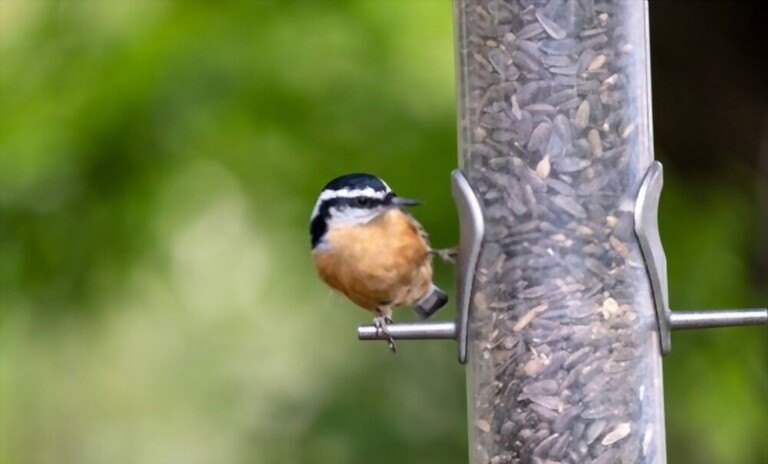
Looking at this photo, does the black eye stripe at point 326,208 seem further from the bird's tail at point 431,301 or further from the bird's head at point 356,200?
the bird's tail at point 431,301

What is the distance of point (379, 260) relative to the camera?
4.58m

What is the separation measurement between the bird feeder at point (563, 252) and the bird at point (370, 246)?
18.5 inches

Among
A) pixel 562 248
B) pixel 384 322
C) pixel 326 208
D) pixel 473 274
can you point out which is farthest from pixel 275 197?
pixel 562 248

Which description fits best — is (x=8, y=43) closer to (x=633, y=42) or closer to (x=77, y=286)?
(x=77, y=286)

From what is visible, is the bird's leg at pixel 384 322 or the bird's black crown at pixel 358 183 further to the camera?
the bird's black crown at pixel 358 183

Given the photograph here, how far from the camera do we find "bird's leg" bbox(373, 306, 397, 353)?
4.13m

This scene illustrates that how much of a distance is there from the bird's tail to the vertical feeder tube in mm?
669

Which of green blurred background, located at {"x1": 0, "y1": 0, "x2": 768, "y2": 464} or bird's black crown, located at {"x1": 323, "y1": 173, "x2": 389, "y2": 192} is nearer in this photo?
bird's black crown, located at {"x1": 323, "y1": 173, "x2": 389, "y2": 192}

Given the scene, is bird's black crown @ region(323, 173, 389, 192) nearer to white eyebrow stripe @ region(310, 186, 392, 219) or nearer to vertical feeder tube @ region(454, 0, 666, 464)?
white eyebrow stripe @ region(310, 186, 392, 219)

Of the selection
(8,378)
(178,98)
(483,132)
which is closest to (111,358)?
(8,378)

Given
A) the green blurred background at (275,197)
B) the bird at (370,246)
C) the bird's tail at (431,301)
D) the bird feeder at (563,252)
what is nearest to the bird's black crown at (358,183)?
the bird at (370,246)

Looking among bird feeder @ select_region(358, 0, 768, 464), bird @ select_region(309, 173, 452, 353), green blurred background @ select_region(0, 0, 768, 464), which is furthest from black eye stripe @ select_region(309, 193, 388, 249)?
green blurred background @ select_region(0, 0, 768, 464)

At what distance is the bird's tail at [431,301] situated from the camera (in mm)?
4772

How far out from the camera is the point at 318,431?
230 inches
